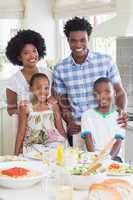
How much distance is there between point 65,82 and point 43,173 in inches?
38.3

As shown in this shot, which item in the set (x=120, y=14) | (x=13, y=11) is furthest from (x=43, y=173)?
(x=13, y=11)

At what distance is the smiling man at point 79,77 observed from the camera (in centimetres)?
264

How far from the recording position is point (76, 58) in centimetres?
269

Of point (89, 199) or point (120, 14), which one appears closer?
point (89, 199)

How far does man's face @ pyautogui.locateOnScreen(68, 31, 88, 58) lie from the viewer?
261cm

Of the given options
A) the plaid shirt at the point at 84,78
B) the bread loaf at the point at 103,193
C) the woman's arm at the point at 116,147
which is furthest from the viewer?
the plaid shirt at the point at 84,78

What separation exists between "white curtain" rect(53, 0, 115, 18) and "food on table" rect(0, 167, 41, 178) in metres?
2.06

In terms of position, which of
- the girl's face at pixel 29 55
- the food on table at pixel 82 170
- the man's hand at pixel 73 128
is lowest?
the food on table at pixel 82 170

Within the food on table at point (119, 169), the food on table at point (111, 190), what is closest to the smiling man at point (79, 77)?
the food on table at point (119, 169)

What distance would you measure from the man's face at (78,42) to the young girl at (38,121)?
10.8 inches

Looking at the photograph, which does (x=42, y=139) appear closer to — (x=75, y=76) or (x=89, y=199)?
(x=75, y=76)

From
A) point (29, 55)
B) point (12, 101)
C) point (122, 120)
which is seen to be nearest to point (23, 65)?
point (29, 55)

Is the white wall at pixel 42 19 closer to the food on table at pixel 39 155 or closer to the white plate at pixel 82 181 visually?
the food on table at pixel 39 155

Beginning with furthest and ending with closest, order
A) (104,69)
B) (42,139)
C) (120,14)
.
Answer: (120,14) → (104,69) → (42,139)
